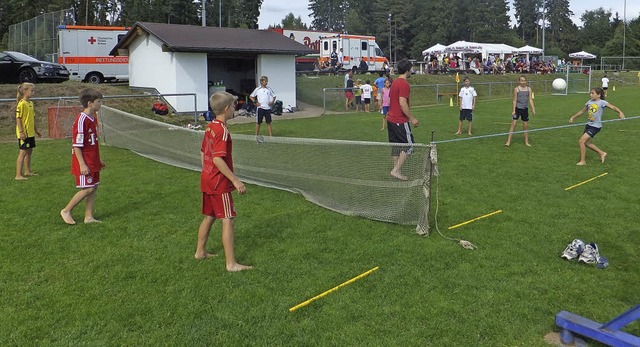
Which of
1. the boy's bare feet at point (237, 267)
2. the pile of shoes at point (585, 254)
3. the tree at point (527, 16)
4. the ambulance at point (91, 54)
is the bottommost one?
the boy's bare feet at point (237, 267)

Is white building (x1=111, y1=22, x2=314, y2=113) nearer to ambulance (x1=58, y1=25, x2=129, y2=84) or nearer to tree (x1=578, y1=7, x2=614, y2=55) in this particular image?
ambulance (x1=58, y1=25, x2=129, y2=84)

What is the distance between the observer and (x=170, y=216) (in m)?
7.45

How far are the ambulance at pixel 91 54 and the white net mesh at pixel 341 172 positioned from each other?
2026cm

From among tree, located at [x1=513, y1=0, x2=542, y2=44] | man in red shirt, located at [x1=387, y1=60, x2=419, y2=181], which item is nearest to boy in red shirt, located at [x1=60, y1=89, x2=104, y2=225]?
man in red shirt, located at [x1=387, y1=60, x2=419, y2=181]

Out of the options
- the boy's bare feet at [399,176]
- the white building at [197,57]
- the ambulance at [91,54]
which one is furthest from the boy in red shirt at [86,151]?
the ambulance at [91,54]

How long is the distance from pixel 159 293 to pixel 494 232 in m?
4.12

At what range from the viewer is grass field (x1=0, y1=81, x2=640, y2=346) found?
4078 millimetres

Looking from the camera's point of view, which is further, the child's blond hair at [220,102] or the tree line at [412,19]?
the tree line at [412,19]

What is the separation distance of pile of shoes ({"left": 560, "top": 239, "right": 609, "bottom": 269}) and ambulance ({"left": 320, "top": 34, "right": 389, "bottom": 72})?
1399 inches

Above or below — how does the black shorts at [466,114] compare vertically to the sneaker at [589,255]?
above

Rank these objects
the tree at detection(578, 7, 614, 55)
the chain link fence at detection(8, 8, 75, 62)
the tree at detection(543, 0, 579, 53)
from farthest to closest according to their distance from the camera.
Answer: the tree at detection(543, 0, 579, 53)
the tree at detection(578, 7, 614, 55)
the chain link fence at detection(8, 8, 75, 62)

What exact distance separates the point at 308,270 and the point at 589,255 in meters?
2.95

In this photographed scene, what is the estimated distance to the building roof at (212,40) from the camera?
75.5ft

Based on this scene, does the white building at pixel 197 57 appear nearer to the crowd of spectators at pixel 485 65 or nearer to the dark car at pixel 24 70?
the dark car at pixel 24 70
